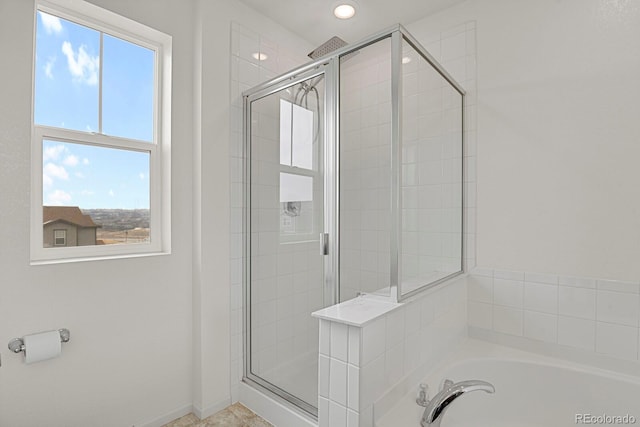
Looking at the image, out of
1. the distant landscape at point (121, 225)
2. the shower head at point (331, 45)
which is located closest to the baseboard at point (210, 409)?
the distant landscape at point (121, 225)

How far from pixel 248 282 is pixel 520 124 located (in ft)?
6.34

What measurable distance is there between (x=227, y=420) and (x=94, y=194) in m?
1.47

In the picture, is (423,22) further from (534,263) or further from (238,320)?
(238,320)

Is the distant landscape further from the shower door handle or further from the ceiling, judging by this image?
the ceiling

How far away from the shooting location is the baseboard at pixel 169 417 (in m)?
1.80

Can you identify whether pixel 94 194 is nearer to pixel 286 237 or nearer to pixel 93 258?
pixel 93 258

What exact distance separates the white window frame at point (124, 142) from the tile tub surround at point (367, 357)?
1.18m

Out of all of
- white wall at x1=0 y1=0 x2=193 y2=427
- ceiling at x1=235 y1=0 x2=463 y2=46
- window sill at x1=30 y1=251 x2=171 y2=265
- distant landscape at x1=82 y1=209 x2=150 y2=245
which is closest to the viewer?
white wall at x1=0 y1=0 x2=193 y2=427

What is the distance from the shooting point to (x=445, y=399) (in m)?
1.18

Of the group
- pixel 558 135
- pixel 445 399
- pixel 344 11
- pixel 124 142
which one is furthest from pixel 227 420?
pixel 344 11

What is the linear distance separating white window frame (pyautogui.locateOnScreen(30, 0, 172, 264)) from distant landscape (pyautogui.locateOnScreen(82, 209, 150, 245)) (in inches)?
1.3

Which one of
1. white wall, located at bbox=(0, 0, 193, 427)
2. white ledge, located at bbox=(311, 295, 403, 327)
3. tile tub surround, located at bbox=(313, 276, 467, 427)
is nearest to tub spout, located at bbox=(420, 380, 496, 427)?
tile tub surround, located at bbox=(313, 276, 467, 427)

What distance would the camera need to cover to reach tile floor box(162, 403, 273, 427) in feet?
6.03

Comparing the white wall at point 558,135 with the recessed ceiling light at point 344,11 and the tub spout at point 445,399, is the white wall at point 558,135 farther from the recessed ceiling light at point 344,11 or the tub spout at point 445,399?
the tub spout at point 445,399
